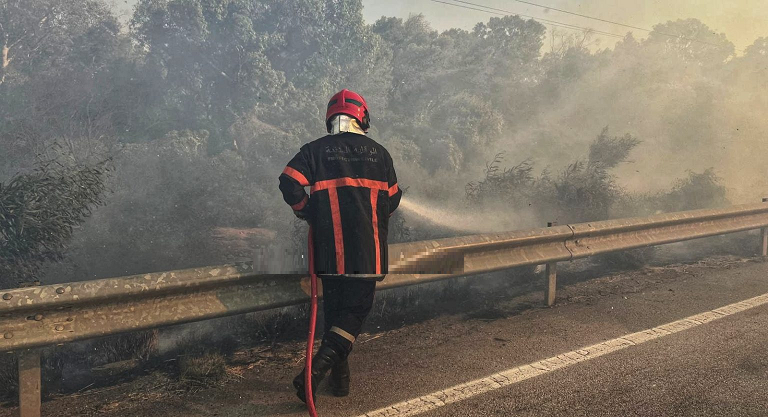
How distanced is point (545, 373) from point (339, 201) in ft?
5.31

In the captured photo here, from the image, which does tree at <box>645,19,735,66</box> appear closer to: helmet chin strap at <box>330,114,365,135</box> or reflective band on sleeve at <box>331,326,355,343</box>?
helmet chin strap at <box>330,114,365,135</box>

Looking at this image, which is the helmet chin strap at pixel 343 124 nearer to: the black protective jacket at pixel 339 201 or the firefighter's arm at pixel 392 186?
the black protective jacket at pixel 339 201

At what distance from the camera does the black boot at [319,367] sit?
3326 millimetres

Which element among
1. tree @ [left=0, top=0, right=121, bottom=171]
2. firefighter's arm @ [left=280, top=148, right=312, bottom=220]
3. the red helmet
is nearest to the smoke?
the red helmet

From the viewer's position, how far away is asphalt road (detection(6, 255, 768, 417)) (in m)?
3.31

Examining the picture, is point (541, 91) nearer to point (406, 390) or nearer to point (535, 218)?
point (535, 218)

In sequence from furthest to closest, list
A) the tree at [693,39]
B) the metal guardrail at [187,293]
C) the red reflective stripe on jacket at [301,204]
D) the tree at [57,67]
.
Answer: the tree at [693,39]
the tree at [57,67]
the red reflective stripe on jacket at [301,204]
the metal guardrail at [187,293]

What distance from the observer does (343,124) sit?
3764 mm

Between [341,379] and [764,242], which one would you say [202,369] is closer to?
[341,379]

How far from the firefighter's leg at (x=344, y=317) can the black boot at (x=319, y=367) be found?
46 mm

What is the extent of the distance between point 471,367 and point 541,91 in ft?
76.3

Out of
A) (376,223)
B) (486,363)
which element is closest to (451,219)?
(486,363)

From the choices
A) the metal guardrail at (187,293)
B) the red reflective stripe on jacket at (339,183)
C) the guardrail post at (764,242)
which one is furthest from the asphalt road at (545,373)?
the guardrail post at (764,242)

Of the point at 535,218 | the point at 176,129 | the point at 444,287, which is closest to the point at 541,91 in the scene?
the point at 176,129
